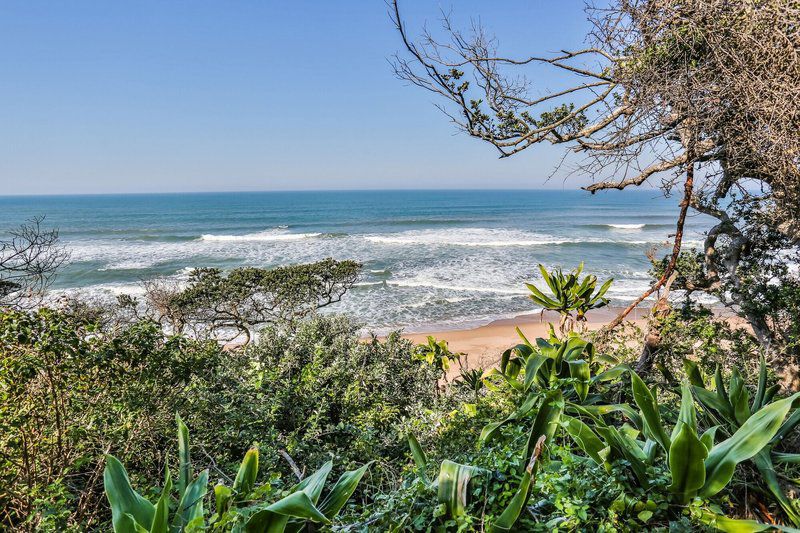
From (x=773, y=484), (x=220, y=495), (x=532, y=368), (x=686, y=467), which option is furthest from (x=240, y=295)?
(x=773, y=484)

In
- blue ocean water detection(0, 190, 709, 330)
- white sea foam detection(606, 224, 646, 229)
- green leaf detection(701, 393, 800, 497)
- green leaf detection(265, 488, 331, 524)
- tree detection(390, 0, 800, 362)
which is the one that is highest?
tree detection(390, 0, 800, 362)

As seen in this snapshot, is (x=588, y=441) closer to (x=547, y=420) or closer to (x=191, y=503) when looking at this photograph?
(x=547, y=420)

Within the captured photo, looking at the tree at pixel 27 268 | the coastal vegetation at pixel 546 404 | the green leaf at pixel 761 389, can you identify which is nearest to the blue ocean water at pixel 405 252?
the tree at pixel 27 268

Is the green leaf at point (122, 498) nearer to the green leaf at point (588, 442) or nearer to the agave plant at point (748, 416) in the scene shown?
the green leaf at point (588, 442)

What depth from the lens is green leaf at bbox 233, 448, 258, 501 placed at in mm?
1576

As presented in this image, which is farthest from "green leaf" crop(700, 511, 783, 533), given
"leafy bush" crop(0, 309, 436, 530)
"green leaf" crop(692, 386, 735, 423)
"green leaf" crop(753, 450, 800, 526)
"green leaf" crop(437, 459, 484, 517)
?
"leafy bush" crop(0, 309, 436, 530)

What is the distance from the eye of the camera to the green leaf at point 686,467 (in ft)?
4.39

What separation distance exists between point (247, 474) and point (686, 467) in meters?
1.61

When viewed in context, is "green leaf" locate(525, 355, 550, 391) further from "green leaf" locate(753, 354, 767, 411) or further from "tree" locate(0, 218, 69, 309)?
"tree" locate(0, 218, 69, 309)

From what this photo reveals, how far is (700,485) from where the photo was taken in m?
1.35

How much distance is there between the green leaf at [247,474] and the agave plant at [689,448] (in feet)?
4.16

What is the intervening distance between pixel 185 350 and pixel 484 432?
10.9ft

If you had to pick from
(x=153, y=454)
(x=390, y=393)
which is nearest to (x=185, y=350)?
(x=153, y=454)

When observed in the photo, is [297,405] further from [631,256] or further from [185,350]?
[631,256]
